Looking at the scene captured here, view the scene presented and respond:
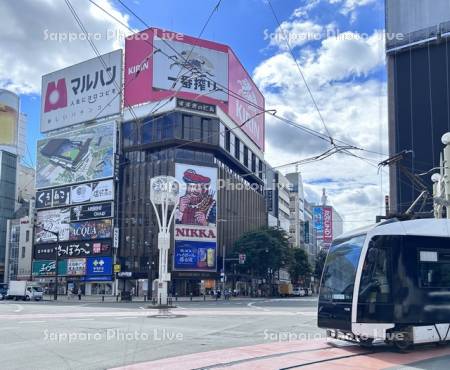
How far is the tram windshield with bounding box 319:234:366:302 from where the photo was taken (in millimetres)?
13820

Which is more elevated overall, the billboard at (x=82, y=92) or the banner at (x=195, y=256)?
the billboard at (x=82, y=92)

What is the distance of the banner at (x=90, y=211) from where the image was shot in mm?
78750

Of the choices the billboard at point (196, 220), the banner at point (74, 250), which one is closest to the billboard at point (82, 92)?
the billboard at point (196, 220)

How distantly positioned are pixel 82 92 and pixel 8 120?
2643 cm

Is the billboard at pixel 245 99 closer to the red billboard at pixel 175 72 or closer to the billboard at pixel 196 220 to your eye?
the red billboard at pixel 175 72

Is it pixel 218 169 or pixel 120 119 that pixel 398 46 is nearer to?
pixel 218 169

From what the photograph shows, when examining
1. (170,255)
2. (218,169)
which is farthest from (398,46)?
(170,255)

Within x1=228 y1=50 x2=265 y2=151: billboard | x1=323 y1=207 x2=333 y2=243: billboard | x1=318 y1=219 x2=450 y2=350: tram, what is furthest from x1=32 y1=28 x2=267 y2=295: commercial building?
x1=323 y1=207 x2=333 y2=243: billboard

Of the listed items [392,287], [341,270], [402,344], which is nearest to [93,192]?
[341,270]

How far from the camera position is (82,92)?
271 ft

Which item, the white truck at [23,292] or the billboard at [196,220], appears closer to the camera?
the white truck at [23,292]

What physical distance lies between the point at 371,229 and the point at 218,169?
64.0 m

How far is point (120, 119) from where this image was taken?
262 ft

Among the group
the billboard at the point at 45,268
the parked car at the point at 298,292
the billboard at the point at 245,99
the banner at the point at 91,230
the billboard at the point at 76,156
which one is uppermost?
the billboard at the point at 245,99
